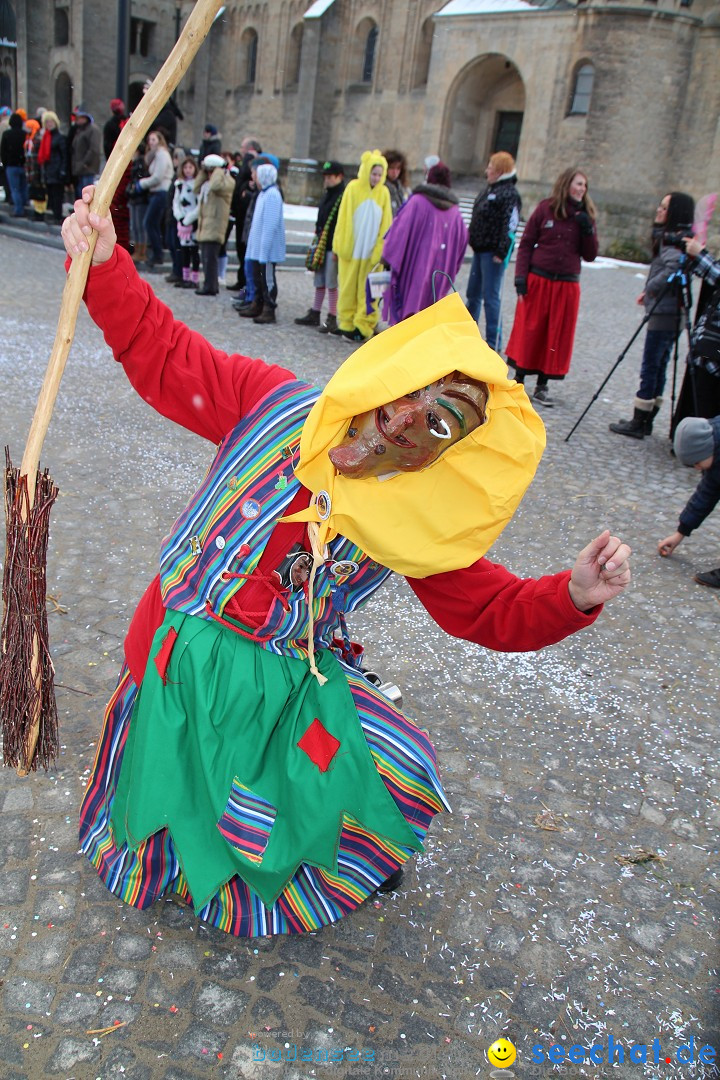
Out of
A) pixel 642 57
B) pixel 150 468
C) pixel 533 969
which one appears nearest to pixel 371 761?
pixel 533 969

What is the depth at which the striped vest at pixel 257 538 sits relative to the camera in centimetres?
188

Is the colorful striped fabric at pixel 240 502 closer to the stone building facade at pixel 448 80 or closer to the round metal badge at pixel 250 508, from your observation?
the round metal badge at pixel 250 508

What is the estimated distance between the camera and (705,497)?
188 inches

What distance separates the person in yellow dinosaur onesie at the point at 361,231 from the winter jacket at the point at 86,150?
572 centimetres

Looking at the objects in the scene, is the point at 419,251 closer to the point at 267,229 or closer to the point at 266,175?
the point at 267,229

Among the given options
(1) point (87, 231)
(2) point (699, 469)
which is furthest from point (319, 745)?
(2) point (699, 469)

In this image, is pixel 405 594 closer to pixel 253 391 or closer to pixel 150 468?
pixel 150 468

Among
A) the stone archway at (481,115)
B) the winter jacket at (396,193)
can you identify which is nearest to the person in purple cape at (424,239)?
the winter jacket at (396,193)

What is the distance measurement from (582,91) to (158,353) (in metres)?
29.5

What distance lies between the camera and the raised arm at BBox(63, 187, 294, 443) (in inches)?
72.1

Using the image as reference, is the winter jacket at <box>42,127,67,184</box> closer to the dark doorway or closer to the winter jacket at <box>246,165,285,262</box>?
the winter jacket at <box>246,165,285,262</box>

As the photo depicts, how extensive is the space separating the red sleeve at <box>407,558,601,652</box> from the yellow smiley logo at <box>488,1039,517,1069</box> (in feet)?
3.34

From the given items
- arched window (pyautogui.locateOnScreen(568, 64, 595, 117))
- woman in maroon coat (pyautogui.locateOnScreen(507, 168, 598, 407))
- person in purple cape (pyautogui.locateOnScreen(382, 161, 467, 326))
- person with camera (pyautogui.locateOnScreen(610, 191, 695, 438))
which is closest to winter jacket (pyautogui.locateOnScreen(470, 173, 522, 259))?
person in purple cape (pyautogui.locateOnScreen(382, 161, 467, 326))

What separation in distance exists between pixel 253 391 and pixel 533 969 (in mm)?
1760
